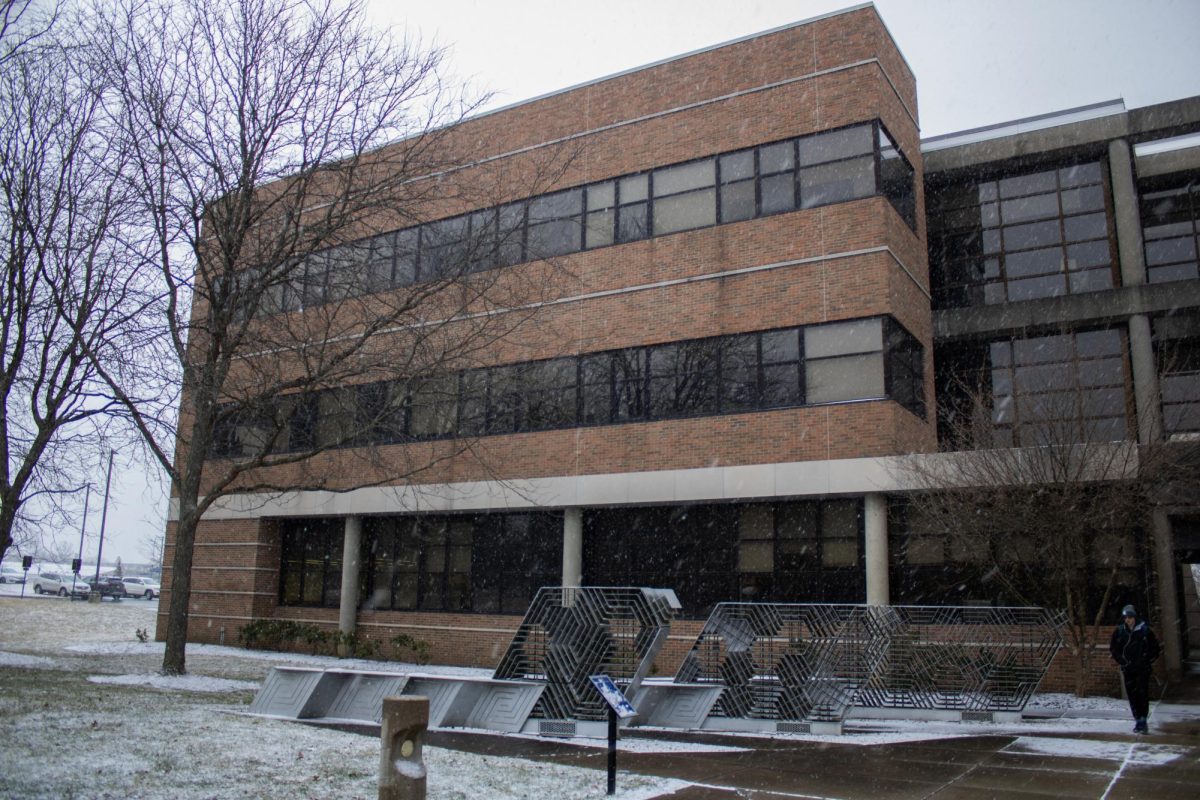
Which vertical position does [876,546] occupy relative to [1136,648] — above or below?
above

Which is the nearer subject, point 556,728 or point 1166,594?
point 556,728

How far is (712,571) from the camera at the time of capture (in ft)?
70.7

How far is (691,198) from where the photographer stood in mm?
22422

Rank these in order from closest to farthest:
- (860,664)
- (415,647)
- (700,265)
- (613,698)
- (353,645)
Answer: (613,698) → (860,664) → (700,265) → (415,647) → (353,645)

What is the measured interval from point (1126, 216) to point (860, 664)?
13372 millimetres

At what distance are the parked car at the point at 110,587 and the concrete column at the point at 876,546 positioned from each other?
172ft

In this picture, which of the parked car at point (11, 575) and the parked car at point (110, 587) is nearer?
the parked car at point (110, 587)

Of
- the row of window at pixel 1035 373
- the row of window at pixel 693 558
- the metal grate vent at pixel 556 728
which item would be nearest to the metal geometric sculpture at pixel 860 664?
the metal grate vent at pixel 556 728

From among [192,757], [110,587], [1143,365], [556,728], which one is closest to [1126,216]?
[1143,365]

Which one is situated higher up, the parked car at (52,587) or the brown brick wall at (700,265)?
the brown brick wall at (700,265)

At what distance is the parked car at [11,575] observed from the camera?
231 ft

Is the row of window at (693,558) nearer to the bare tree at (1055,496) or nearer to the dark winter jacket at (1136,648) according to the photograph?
the bare tree at (1055,496)

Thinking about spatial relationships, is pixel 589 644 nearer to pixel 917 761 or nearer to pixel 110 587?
pixel 917 761

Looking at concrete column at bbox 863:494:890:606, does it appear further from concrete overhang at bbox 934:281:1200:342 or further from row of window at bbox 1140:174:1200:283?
row of window at bbox 1140:174:1200:283
